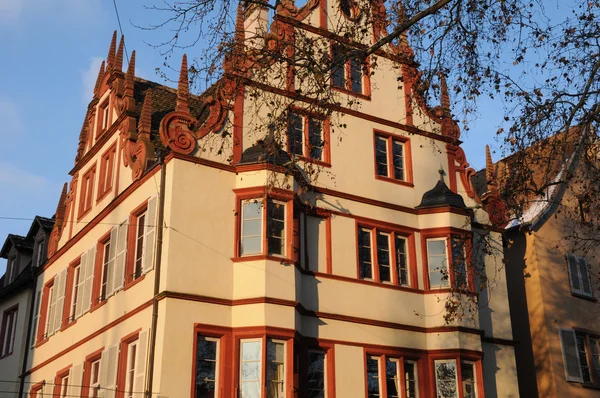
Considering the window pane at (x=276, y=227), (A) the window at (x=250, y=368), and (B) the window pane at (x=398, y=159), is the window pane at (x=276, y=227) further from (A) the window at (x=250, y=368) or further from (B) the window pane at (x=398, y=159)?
(B) the window pane at (x=398, y=159)

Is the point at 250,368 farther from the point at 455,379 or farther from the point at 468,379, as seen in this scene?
the point at 468,379

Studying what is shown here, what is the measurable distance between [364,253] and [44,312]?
11.4m

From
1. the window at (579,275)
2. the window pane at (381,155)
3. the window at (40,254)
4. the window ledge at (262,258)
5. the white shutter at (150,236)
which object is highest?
the window pane at (381,155)

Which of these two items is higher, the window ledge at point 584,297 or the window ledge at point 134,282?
the window ledge at point 584,297

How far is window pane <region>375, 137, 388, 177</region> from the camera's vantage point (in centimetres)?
2505

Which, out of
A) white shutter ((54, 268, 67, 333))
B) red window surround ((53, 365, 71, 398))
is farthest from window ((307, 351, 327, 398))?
white shutter ((54, 268, 67, 333))

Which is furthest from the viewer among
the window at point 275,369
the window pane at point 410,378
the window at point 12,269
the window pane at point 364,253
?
the window at point 12,269

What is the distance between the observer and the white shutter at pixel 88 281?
24312 millimetres

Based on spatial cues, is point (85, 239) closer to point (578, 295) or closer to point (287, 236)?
point (287, 236)

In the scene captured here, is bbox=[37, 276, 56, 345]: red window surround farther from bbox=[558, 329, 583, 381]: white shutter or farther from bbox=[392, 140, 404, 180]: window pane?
bbox=[558, 329, 583, 381]: white shutter

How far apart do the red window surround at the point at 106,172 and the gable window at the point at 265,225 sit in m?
5.30

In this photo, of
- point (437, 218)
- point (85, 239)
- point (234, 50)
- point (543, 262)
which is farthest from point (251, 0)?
point (543, 262)

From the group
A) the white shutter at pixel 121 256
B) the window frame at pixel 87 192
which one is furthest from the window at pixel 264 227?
the window frame at pixel 87 192

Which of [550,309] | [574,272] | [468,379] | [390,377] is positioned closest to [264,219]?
[390,377]
